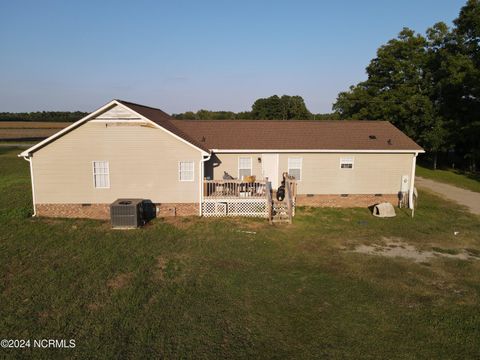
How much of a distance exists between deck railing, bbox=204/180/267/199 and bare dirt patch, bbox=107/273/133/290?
6.89 m

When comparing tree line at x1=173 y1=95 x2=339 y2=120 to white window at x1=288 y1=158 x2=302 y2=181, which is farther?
tree line at x1=173 y1=95 x2=339 y2=120

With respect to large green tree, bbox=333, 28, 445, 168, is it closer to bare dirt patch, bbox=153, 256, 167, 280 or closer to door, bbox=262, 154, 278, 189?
door, bbox=262, 154, 278, 189

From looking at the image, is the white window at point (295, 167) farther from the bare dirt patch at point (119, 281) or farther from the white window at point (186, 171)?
the bare dirt patch at point (119, 281)

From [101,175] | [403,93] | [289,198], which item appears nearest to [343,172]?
[289,198]

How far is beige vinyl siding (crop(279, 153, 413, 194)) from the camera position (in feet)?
60.2

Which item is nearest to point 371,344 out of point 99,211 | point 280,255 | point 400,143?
point 280,255

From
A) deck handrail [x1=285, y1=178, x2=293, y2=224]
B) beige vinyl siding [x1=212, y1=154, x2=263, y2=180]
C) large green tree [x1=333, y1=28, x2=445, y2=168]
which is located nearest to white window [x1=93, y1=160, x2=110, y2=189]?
beige vinyl siding [x1=212, y1=154, x2=263, y2=180]

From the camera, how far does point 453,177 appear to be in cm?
3044

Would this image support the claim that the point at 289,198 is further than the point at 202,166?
No

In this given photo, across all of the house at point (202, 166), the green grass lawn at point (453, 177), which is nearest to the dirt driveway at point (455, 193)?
the green grass lawn at point (453, 177)

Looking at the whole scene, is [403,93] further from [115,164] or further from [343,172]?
[115,164]

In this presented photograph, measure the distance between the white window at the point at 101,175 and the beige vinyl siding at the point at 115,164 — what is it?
0.48 feet

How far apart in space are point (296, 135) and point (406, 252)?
948 centimetres

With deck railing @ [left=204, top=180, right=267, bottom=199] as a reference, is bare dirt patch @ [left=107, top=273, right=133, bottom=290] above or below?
below
